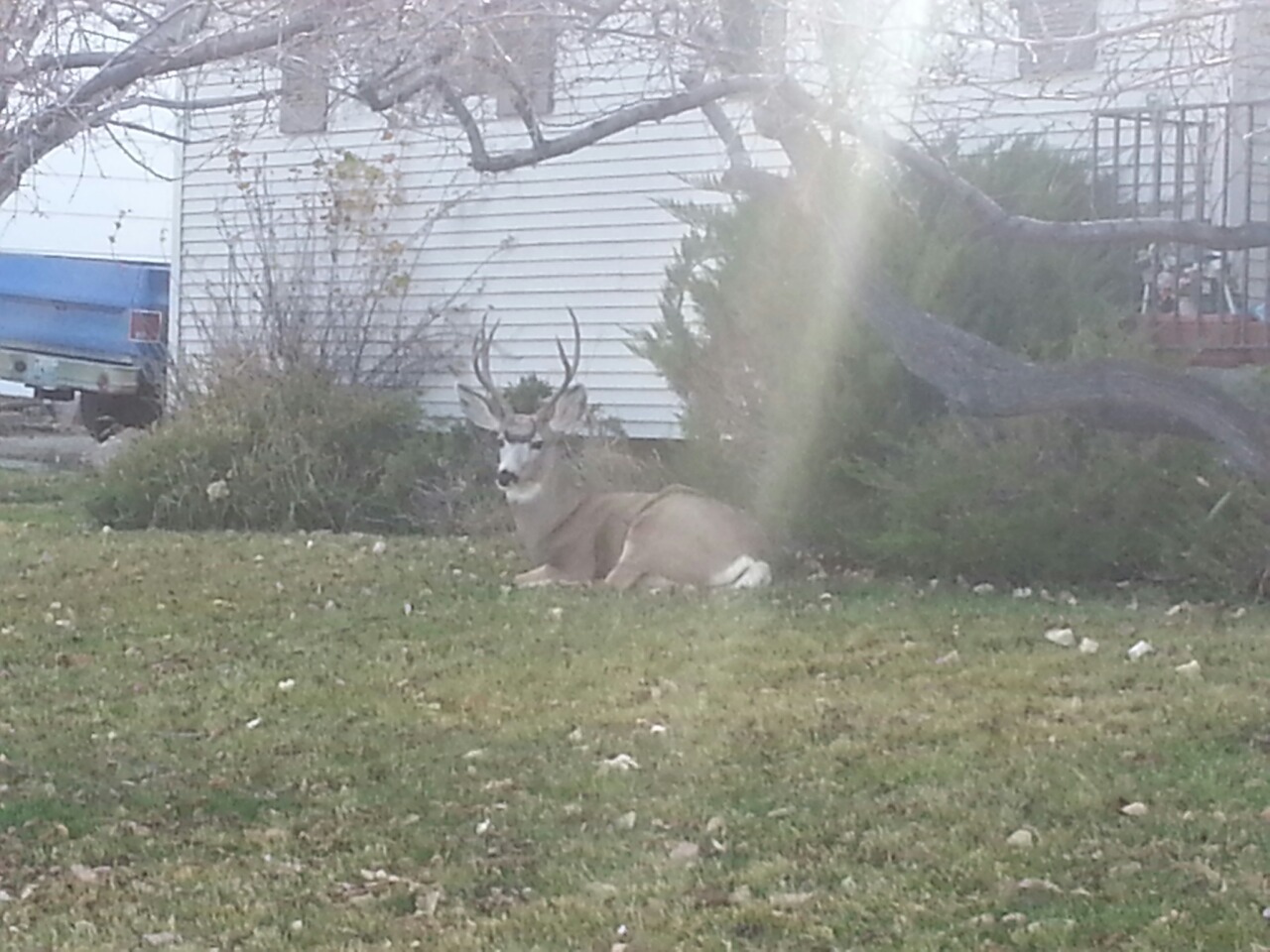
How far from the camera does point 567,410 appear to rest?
11.4 metres

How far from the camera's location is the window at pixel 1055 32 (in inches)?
298

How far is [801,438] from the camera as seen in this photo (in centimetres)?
1090

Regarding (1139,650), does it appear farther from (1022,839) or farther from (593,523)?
(593,523)

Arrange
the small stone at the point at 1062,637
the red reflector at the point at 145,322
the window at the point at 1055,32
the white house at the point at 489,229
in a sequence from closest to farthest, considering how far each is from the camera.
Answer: the window at the point at 1055,32 < the small stone at the point at 1062,637 < the white house at the point at 489,229 < the red reflector at the point at 145,322

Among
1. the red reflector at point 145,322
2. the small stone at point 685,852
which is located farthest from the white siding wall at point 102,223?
the small stone at point 685,852

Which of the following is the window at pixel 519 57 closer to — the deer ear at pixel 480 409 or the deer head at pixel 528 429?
the deer head at pixel 528 429

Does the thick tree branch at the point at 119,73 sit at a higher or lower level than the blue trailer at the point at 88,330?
higher

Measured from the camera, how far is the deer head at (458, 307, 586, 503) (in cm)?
1114

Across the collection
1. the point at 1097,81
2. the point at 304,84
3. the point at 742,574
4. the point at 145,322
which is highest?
the point at 1097,81

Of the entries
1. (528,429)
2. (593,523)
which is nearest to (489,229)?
(528,429)

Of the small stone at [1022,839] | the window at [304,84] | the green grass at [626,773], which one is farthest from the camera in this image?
the window at [304,84]

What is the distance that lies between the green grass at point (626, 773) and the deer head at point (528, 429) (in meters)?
1.18

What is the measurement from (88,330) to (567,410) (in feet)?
39.7

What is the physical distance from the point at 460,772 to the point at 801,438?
4.78 m
